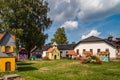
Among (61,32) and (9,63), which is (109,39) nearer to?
(61,32)

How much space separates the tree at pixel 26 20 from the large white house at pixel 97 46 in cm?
1584

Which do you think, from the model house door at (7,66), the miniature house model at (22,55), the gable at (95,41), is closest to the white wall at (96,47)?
the gable at (95,41)

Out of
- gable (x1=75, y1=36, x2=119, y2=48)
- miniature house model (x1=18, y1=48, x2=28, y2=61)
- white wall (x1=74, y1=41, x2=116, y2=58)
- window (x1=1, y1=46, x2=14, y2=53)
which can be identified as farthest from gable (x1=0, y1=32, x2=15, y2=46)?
white wall (x1=74, y1=41, x2=116, y2=58)

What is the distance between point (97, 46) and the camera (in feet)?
→ 218

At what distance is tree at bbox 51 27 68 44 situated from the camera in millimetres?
95694

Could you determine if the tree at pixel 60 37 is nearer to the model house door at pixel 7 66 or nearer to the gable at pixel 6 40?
the gable at pixel 6 40

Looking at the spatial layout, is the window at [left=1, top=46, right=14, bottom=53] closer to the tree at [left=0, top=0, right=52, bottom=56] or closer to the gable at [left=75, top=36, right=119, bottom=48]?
the tree at [left=0, top=0, right=52, bottom=56]

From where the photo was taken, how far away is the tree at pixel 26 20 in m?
52.8

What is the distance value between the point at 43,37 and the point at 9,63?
85.1ft

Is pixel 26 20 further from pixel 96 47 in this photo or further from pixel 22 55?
pixel 96 47

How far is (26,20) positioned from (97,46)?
2392 cm

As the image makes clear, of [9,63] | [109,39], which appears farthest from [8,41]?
[109,39]

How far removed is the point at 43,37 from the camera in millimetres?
56969

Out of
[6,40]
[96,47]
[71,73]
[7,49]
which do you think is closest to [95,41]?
[96,47]
